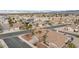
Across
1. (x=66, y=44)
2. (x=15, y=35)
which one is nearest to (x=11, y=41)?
(x=15, y=35)

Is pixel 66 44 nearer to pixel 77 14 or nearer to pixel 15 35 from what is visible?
pixel 77 14
